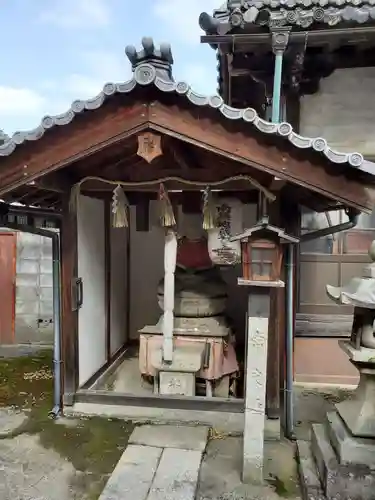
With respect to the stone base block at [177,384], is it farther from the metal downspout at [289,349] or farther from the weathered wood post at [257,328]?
the weathered wood post at [257,328]

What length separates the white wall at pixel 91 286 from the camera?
246 inches

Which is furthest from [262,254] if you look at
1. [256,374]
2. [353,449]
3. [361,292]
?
[353,449]

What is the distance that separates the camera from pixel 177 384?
6078 mm

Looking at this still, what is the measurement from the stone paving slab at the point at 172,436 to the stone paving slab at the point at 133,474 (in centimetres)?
15

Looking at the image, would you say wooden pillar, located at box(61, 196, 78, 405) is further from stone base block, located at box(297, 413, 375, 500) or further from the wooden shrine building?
stone base block, located at box(297, 413, 375, 500)

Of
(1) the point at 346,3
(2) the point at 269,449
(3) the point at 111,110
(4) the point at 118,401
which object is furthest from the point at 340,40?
(4) the point at 118,401

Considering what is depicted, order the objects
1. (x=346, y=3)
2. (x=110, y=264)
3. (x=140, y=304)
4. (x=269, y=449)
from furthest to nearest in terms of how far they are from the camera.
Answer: (x=140, y=304)
(x=110, y=264)
(x=346, y=3)
(x=269, y=449)

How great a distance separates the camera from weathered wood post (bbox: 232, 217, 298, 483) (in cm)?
430

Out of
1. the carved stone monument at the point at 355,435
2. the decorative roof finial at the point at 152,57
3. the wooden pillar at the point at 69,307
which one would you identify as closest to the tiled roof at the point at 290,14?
the decorative roof finial at the point at 152,57

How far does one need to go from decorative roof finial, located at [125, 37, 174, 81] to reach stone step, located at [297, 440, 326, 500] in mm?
4093

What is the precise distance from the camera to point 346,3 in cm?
601

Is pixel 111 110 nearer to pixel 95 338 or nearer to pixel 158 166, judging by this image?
pixel 158 166

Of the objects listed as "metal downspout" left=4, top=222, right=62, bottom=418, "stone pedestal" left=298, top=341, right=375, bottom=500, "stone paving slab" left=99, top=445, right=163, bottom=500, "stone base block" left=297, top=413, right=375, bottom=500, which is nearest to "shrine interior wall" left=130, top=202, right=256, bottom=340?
"metal downspout" left=4, top=222, right=62, bottom=418

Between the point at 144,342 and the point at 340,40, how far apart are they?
16.6ft
